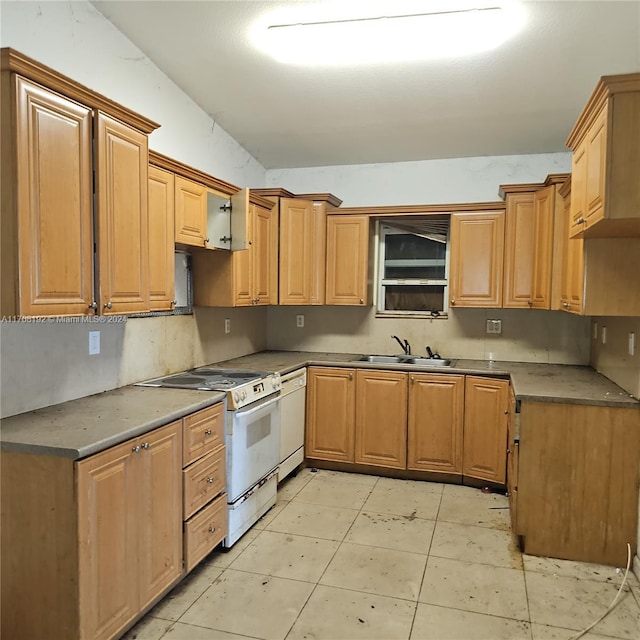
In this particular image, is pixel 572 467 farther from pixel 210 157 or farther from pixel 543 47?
pixel 210 157

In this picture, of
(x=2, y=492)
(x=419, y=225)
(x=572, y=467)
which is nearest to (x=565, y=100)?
(x=419, y=225)

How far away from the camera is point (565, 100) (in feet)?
10.7

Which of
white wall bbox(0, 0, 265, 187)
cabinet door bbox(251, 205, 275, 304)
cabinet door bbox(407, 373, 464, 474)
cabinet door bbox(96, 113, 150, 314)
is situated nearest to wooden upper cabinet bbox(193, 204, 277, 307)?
cabinet door bbox(251, 205, 275, 304)

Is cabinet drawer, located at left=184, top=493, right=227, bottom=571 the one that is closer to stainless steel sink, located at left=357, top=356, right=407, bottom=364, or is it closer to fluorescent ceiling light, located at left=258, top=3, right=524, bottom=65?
stainless steel sink, located at left=357, top=356, right=407, bottom=364

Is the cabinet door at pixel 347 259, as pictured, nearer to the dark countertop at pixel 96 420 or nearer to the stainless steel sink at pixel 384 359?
the stainless steel sink at pixel 384 359

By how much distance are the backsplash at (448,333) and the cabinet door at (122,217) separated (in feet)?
7.95

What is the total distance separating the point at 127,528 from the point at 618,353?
9.32 feet

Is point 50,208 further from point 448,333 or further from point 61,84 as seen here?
point 448,333

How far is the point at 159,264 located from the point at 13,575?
153cm

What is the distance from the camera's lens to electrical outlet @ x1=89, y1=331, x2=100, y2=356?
2617 millimetres

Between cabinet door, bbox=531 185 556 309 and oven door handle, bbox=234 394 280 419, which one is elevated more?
cabinet door, bbox=531 185 556 309

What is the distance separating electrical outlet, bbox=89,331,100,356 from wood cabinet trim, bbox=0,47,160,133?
1.04m

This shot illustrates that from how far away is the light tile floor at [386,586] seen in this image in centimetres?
220

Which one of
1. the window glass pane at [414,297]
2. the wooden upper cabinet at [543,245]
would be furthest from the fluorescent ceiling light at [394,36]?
the window glass pane at [414,297]
